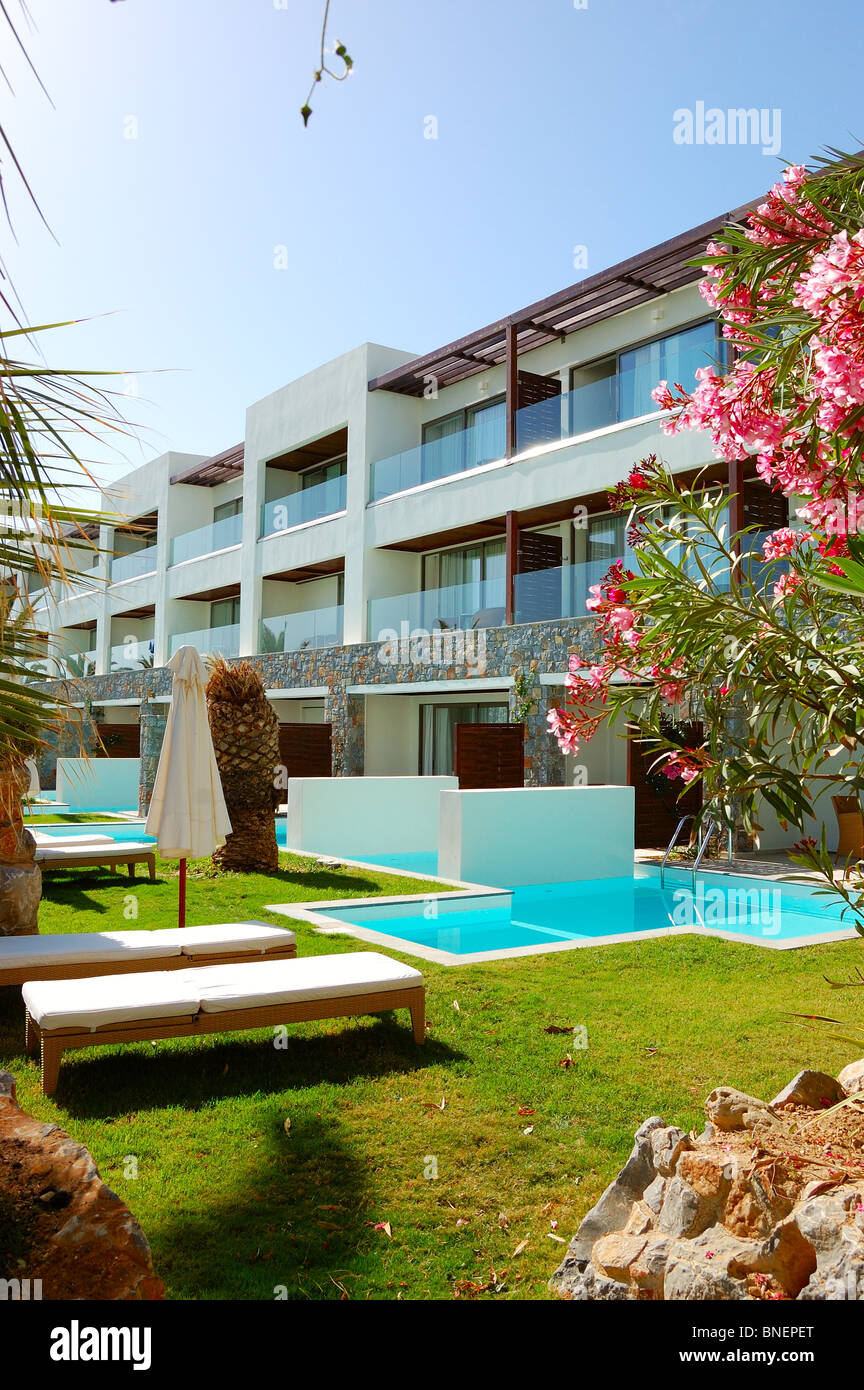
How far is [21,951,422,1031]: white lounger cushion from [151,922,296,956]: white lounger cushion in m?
0.40

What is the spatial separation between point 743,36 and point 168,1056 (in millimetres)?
5871

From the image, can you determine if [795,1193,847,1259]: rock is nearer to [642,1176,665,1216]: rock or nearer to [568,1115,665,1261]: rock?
[642,1176,665,1216]: rock

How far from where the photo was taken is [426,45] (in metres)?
2.39

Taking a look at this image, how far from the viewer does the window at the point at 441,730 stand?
22.2m

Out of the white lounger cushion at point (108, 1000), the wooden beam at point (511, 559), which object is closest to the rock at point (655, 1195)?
the white lounger cushion at point (108, 1000)

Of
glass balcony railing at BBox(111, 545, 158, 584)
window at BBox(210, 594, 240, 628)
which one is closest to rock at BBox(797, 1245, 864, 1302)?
window at BBox(210, 594, 240, 628)

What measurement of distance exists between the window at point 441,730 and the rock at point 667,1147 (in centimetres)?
1870

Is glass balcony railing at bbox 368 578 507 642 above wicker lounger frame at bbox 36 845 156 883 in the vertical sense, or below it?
above

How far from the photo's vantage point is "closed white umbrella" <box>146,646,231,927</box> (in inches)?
314

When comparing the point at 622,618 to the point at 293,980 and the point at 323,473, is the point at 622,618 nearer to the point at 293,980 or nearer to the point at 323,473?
the point at 293,980

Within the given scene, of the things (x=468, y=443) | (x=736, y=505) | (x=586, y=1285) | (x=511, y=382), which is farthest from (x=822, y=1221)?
(x=468, y=443)
